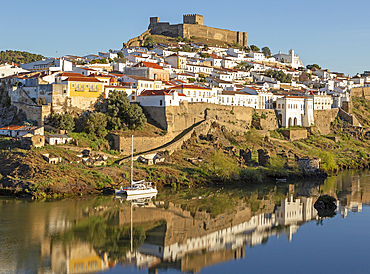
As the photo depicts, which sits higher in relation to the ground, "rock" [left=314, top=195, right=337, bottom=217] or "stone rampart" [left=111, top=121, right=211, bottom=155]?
"stone rampart" [left=111, top=121, right=211, bottom=155]

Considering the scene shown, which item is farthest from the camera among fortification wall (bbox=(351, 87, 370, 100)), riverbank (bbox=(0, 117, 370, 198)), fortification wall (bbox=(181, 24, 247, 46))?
fortification wall (bbox=(181, 24, 247, 46))

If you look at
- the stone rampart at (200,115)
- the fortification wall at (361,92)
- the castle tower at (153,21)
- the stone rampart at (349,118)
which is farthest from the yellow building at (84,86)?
the castle tower at (153,21)

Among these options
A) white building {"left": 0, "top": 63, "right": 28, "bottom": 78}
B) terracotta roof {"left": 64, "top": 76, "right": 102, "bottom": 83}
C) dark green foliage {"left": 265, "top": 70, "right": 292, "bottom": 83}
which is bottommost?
terracotta roof {"left": 64, "top": 76, "right": 102, "bottom": 83}

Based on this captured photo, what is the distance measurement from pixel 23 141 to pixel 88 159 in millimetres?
4069

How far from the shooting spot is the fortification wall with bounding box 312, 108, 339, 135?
5206 centimetres

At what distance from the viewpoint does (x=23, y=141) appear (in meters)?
30.7

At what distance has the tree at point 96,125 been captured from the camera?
34159 mm

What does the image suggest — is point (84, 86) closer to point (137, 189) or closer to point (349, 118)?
point (137, 189)

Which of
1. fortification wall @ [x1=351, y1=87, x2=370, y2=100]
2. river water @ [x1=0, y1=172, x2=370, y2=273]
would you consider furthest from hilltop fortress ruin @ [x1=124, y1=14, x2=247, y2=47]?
river water @ [x1=0, y1=172, x2=370, y2=273]

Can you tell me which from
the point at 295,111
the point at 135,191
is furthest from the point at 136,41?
the point at 135,191

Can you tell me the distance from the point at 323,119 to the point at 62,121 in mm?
30120

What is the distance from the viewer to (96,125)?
34.4m

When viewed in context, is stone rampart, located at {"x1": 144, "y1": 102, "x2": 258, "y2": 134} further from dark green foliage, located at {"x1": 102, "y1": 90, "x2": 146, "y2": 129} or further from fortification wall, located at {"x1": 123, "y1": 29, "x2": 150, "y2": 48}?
fortification wall, located at {"x1": 123, "y1": 29, "x2": 150, "y2": 48}

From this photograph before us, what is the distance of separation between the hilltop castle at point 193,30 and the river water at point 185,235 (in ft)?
190
